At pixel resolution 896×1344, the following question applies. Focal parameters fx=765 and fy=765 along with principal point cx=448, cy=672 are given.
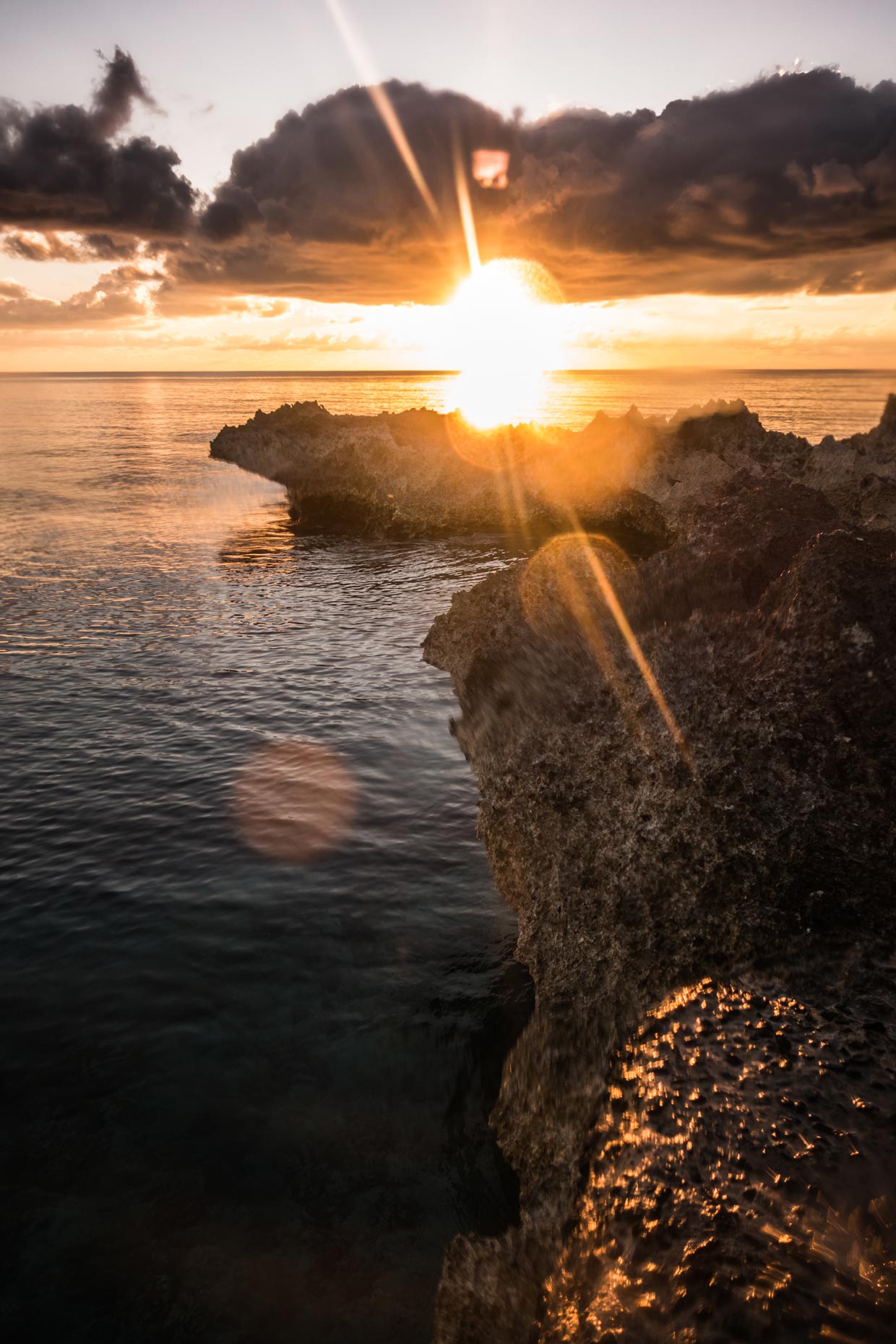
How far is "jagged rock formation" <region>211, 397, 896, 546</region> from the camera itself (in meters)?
40.4

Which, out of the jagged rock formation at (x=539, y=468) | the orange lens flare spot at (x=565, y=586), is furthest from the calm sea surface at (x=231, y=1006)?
the jagged rock formation at (x=539, y=468)

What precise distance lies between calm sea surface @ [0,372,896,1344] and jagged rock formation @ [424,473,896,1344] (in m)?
1.23

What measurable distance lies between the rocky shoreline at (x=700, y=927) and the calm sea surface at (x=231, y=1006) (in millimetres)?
1246

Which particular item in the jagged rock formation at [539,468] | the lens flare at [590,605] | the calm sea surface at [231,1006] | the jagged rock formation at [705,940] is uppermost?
the jagged rock formation at [539,468]

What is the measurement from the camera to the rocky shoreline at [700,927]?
4289mm

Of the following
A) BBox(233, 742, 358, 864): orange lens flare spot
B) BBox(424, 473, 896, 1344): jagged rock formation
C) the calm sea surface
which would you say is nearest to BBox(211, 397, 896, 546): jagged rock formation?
the calm sea surface

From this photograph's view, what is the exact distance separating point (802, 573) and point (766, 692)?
1.24 metres

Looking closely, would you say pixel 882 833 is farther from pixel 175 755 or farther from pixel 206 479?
pixel 206 479

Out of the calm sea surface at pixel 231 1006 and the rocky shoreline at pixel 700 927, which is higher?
the rocky shoreline at pixel 700 927

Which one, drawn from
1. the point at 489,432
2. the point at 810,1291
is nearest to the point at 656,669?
the point at 810,1291

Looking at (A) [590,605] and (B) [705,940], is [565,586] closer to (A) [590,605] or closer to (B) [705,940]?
(A) [590,605]

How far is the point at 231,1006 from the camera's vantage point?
32.4ft

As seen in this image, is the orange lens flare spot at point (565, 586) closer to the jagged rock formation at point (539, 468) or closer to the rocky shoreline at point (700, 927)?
the rocky shoreline at point (700, 927)

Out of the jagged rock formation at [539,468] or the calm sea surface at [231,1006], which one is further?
the jagged rock formation at [539,468]
